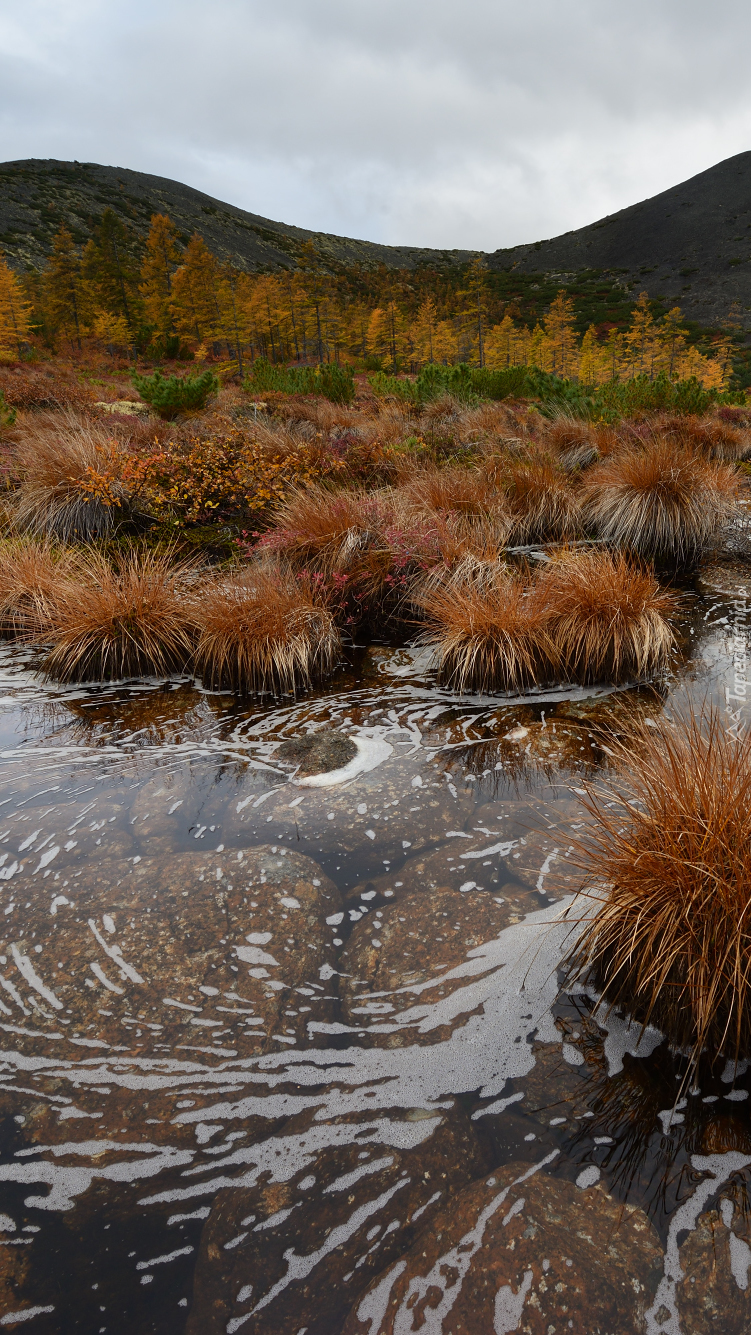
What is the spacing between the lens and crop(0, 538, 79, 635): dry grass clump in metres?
5.88

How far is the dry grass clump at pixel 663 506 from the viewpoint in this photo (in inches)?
304

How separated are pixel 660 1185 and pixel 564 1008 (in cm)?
61

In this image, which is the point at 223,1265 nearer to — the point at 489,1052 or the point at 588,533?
the point at 489,1052

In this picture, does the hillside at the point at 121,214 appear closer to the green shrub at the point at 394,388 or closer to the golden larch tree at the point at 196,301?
the golden larch tree at the point at 196,301

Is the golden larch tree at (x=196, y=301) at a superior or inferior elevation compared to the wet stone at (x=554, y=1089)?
superior

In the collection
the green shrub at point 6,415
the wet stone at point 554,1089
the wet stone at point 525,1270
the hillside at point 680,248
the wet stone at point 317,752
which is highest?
the hillside at point 680,248

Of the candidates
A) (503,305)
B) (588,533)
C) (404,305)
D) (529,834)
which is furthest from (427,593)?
(503,305)

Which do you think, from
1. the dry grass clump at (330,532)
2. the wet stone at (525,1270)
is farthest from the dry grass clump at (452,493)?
the wet stone at (525,1270)

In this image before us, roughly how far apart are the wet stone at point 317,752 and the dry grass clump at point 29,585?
2.95m

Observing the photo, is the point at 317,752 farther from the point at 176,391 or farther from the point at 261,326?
the point at 261,326

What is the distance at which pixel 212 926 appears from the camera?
2711 mm

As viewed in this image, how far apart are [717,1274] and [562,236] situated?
433ft

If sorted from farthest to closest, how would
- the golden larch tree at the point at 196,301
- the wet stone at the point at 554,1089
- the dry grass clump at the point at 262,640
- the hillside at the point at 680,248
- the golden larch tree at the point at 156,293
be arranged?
1. the hillside at the point at 680,248
2. the golden larch tree at the point at 156,293
3. the golden larch tree at the point at 196,301
4. the dry grass clump at the point at 262,640
5. the wet stone at the point at 554,1089

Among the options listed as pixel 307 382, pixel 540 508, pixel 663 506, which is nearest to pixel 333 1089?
pixel 663 506
